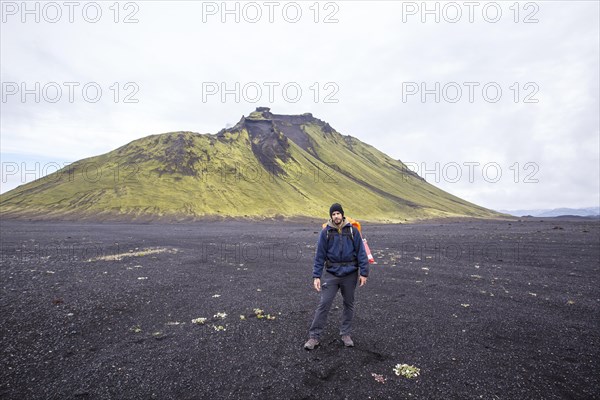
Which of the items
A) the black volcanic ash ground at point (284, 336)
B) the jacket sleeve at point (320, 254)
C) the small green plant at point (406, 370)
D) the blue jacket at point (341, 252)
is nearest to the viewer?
the black volcanic ash ground at point (284, 336)

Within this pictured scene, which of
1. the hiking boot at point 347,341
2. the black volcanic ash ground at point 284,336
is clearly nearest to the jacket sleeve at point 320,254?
the hiking boot at point 347,341

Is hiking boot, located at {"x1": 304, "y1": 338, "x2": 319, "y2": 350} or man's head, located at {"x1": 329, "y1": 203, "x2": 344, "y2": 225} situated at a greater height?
man's head, located at {"x1": 329, "y1": 203, "x2": 344, "y2": 225}

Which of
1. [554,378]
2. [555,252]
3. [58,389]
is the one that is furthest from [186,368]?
[555,252]

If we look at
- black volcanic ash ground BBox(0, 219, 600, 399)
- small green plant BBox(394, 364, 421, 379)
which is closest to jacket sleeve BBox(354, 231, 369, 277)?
black volcanic ash ground BBox(0, 219, 600, 399)

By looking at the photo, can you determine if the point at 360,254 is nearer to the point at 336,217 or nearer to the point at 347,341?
the point at 336,217

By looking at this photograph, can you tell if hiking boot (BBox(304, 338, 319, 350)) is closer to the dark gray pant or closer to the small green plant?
the dark gray pant

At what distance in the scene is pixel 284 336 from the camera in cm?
855

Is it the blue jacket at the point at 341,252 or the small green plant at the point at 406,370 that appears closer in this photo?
the small green plant at the point at 406,370

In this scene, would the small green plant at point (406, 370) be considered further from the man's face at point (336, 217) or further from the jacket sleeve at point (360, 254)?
the man's face at point (336, 217)

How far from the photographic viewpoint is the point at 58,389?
6.00 meters

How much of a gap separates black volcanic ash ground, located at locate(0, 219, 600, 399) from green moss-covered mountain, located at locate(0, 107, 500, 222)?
6440cm

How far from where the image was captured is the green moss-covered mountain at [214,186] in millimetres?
76688

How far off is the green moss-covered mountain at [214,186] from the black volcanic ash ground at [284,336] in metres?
64.4

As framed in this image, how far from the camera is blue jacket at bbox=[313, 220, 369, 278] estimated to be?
24.5 feet
